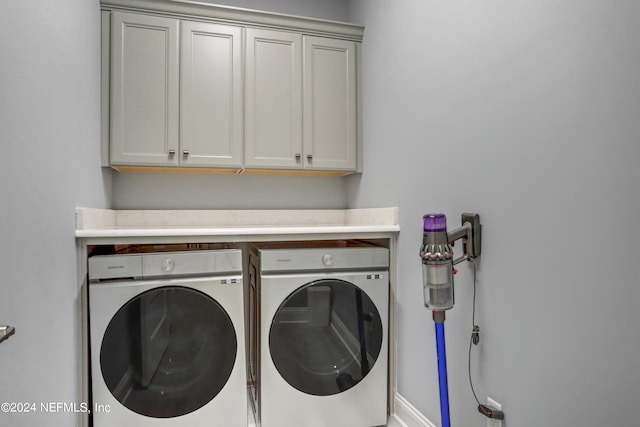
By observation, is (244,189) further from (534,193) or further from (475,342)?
(534,193)

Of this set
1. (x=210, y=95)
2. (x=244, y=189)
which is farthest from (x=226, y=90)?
(x=244, y=189)

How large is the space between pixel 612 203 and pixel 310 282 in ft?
4.00

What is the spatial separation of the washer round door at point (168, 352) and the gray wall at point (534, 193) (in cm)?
91

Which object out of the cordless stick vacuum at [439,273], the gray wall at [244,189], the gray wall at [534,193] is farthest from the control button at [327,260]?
the gray wall at [244,189]

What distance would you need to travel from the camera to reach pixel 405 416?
184 cm

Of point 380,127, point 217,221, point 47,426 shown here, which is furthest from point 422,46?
point 47,426

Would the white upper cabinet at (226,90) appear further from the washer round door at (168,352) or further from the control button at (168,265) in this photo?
the washer round door at (168,352)

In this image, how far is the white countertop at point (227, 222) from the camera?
1.70 metres

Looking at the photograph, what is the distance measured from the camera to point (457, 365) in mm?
1464

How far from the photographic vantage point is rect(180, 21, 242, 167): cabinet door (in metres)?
2.16

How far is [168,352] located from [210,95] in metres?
1.41

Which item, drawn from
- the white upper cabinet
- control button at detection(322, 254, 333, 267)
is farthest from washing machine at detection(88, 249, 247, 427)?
the white upper cabinet

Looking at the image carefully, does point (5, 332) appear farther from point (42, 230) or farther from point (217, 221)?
point (217, 221)

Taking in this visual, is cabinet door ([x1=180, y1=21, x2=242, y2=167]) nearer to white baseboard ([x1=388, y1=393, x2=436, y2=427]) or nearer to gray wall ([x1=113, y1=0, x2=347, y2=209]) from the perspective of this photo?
gray wall ([x1=113, y1=0, x2=347, y2=209])
